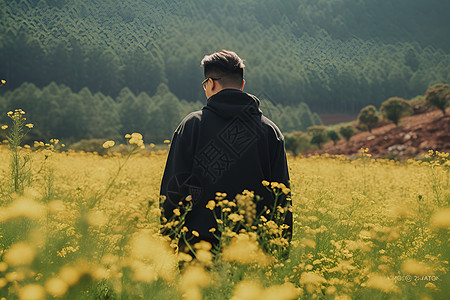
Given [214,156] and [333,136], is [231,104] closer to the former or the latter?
[214,156]

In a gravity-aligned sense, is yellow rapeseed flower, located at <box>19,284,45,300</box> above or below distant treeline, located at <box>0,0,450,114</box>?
below

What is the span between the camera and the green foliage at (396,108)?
26125mm

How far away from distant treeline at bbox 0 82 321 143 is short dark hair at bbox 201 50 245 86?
123 ft

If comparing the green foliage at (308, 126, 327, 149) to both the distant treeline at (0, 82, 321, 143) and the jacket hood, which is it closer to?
the distant treeline at (0, 82, 321, 143)

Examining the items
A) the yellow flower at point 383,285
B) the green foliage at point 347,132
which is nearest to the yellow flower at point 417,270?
the yellow flower at point 383,285

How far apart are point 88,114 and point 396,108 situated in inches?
1448

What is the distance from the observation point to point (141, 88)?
7019 cm

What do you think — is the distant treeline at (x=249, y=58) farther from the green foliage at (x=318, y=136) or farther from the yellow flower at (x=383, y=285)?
the yellow flower at (x=383, y=285)

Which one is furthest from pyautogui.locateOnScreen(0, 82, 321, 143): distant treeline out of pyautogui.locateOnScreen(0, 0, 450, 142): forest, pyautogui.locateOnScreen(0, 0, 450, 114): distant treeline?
pyautogui.locateOnScreen(0, 0, 450, 114): distant treeline

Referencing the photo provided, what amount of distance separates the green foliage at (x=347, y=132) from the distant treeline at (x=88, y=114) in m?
12.3

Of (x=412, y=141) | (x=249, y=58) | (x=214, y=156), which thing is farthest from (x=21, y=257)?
(x=249, y=58)

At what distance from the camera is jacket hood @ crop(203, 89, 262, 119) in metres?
2.32

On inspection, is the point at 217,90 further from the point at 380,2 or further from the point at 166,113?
the point at 380,2

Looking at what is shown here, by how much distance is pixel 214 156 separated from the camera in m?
2.30
